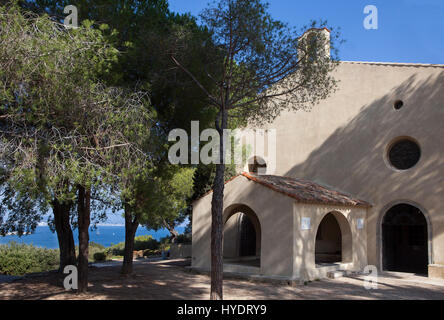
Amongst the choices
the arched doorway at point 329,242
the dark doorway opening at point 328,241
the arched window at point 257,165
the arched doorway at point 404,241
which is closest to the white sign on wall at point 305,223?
the arched doorway at point 329,242

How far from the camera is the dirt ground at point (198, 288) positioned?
10.8m

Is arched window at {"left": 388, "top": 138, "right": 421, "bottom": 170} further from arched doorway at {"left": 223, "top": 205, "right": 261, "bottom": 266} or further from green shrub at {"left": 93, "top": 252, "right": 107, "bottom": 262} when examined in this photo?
green shrub at {"left": 93, "top": 252, "right": 107, "bottom": 262}

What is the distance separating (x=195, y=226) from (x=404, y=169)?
8.47 m

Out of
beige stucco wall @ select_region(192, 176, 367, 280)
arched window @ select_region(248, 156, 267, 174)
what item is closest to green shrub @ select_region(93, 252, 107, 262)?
Result: beige stucco wall @ select_region(192, 176, 367, 280)

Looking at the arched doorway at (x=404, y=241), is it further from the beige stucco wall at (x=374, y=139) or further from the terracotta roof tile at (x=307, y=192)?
the terracotta roof tile at (x=307, y=192)

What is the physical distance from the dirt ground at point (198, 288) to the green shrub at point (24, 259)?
3.96 metres

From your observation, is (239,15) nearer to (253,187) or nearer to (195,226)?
(253,187)

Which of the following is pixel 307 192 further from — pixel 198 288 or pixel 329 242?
pixel 198 288

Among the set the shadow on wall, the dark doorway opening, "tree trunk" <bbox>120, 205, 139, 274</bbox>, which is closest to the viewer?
"tree trunk" <bbox>120, 205, 139, 274</bbox>

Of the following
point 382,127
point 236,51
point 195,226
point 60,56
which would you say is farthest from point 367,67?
point 60,56

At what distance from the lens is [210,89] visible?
11.8 metres

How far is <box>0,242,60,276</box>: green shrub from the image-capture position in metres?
17.1

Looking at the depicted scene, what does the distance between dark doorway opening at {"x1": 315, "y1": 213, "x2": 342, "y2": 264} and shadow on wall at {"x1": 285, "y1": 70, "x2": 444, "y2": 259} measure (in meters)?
2.10

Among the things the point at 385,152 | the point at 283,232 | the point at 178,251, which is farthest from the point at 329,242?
the point at 178,251
